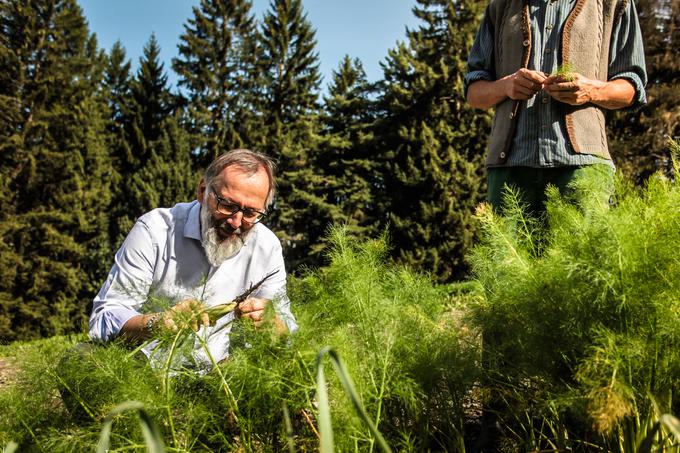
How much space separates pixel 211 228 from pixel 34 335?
53.5 ft

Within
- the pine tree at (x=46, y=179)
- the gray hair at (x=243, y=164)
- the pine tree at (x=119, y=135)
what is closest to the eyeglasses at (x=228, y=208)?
the gray hair at (x=243, y=164)

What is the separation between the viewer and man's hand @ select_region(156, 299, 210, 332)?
3.82 ft

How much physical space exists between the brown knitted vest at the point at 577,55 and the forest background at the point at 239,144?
11416 millimetres

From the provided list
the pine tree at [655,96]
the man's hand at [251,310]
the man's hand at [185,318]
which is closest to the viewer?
the man's hand at [185,318]

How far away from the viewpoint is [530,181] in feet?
5.66

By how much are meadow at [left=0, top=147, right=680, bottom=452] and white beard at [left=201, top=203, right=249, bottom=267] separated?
841mm

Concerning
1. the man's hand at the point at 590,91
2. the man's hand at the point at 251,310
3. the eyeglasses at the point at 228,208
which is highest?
the man's hand at the point at 590,91

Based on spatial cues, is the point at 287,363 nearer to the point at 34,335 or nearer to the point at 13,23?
the point at 34,335

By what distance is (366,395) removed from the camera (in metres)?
1.03

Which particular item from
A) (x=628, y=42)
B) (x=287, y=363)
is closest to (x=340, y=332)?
(x=287, y=363)

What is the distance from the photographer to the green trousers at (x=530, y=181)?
165 centimetres

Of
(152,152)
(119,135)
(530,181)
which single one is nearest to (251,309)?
(530,181)

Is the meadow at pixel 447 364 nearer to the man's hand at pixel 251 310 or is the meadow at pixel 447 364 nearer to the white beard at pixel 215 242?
the man's hand at pixel 251 310

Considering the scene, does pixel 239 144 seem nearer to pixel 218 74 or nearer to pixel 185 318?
pixel 218 74
